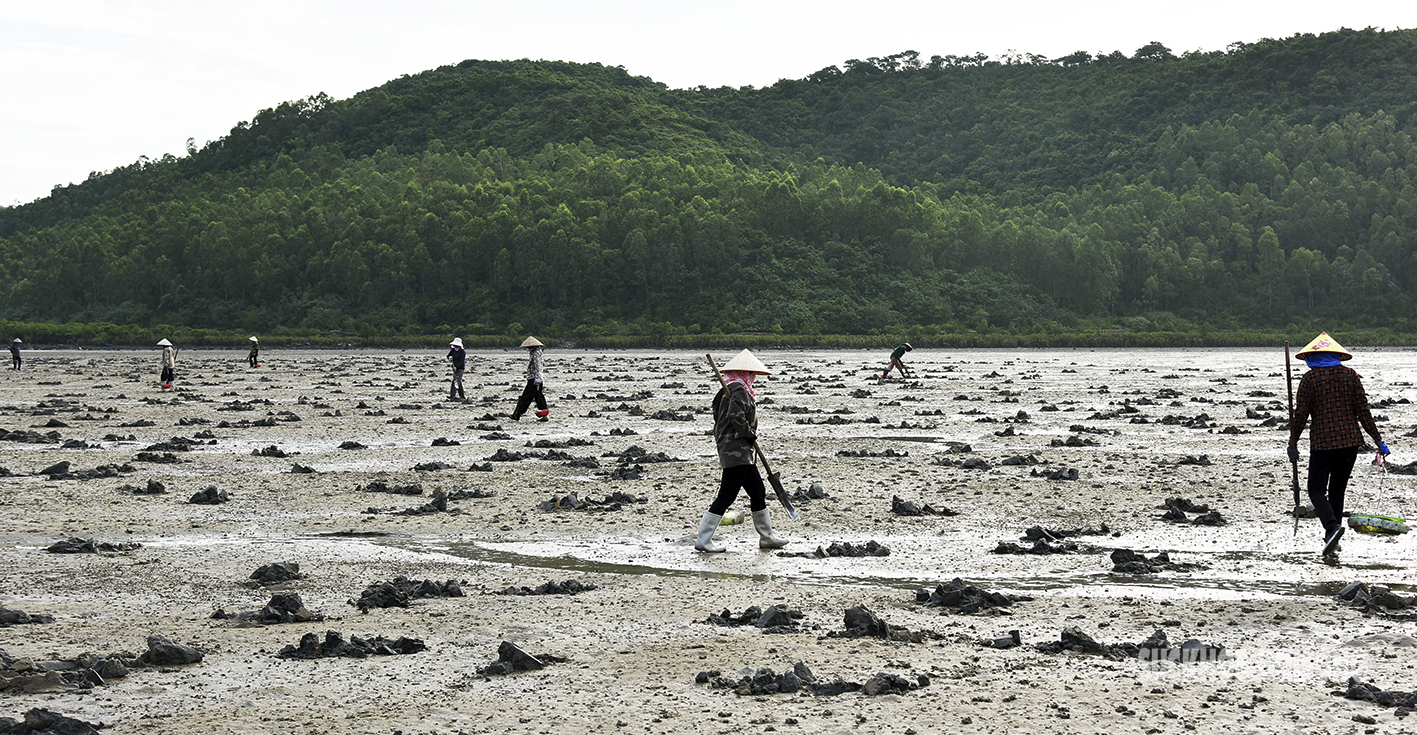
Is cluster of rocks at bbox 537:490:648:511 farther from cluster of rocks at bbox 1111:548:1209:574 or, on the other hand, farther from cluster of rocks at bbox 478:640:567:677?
cluster of rocks at bbox 478:640:567:677

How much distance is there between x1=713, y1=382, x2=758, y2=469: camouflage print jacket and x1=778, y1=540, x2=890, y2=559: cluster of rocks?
124 cm

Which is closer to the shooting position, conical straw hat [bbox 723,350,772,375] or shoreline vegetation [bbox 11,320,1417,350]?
conical straw hat [bbox 723,350,772,375]

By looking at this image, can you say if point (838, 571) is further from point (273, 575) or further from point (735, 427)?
point (273, 575)

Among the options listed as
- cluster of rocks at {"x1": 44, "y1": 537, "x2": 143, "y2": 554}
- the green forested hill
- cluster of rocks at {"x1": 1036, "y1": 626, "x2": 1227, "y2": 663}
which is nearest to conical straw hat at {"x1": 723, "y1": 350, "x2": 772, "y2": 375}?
cluster of rocks at {"x1": 1036, "y1": 626, "x2": 1227, "y2": 663}

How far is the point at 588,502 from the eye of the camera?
57.6ft

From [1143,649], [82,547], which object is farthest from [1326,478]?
[82,547]

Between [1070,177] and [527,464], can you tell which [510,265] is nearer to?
[1070,177]

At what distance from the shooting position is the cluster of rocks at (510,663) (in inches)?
352

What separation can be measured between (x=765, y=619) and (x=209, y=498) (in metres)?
11.2

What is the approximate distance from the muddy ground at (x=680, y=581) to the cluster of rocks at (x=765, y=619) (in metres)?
0.10

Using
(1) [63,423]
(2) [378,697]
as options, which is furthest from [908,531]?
(1) [63,423]

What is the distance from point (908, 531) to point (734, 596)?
4.28 meters

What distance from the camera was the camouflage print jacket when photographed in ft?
46.6

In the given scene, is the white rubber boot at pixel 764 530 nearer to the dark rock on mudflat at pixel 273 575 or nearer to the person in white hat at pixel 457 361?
the dark rock on mudflat at pixel 273 575
